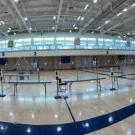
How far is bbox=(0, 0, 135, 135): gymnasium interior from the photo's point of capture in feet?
16.7

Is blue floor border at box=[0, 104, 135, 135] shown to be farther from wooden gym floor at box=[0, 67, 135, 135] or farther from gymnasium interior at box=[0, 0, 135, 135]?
wooden gym floor at box=[0, 67, 135, 135]

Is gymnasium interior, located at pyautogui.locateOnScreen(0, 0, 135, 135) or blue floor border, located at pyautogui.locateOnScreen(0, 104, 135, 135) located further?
gymnasium interior, located at pyautogui.locateOnScreen(0, 0, 135, 135)

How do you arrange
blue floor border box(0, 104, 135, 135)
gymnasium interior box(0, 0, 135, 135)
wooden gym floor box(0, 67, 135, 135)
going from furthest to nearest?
1. gymnasium interior box(0, 0, 135, 135)
2. wooden gym floor box(0, 67, 135, 135)
3. blue floor border box(0, 104, 135, 135)

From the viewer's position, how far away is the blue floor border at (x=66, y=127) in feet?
14.3

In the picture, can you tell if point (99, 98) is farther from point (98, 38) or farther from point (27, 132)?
point (98, 38)

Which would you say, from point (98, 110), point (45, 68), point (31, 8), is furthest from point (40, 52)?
point (98, 110)

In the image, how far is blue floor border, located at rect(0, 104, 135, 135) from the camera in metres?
4.35

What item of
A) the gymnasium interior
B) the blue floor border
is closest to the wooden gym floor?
the gymnasium interior

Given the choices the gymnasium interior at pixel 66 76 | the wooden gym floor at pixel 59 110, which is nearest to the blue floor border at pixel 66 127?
the gymnasium interior at pixel 66 76

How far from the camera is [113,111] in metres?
6.02

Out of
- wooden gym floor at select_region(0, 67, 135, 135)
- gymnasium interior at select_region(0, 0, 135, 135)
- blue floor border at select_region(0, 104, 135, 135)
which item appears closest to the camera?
blue floor border at select_region(0, 104, 135, 135)

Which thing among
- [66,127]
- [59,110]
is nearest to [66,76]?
[59,110]

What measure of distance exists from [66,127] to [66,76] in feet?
43.5

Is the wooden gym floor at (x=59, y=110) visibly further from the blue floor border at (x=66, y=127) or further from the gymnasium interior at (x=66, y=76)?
the blue floor border at (x=66, y=127)
